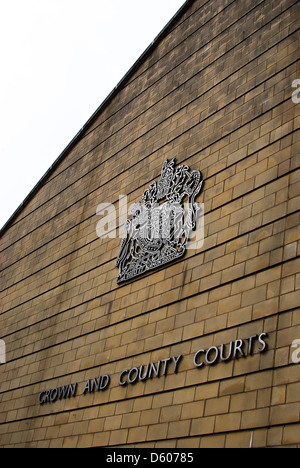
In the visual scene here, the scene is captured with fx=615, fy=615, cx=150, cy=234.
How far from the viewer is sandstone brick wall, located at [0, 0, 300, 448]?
730 centimetres

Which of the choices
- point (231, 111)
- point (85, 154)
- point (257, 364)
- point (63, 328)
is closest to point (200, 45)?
point (231, 111)

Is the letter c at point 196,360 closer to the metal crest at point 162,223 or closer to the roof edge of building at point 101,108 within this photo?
the metal crest at point 162,223

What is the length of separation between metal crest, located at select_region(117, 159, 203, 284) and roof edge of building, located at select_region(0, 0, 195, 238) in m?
4.00

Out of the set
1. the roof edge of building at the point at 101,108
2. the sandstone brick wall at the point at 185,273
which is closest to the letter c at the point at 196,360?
the sandstone brick wall at the point at 185,273

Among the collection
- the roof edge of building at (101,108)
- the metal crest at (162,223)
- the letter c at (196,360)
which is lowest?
the letter c at (196,360)

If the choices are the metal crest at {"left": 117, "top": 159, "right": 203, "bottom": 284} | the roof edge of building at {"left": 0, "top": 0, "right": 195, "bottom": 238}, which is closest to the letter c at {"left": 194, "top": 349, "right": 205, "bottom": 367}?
the metal crest at {"left": 117, "top": 159, "right": 203, "bottom": 284}

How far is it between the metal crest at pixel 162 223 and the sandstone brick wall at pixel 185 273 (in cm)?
22

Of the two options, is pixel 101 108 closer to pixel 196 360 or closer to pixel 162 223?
pixel 162 223

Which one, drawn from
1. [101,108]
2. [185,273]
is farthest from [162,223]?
[101,108]

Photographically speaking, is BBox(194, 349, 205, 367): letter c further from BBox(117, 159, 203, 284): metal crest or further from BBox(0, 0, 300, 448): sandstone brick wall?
BBox(117, 159, 203, 284): metal crest

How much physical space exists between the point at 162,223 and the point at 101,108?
18.3 feet

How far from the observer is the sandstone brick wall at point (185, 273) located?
730cm

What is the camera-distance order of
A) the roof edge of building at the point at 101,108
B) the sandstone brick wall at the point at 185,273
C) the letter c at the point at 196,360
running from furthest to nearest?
the roof edge of building at the point at 101,108, the letter c at the point at 196,360, the sandstone brick wall at the point at 185,273
